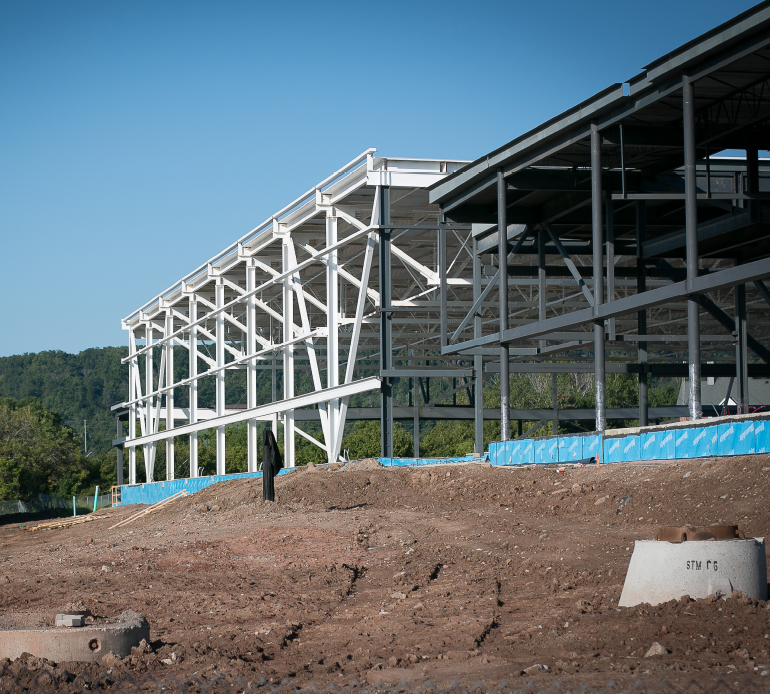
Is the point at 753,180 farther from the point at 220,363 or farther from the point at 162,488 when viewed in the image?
the point at 162,488

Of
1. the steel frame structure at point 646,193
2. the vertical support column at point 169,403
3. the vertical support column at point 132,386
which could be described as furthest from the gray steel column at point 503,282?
the vertical support column at point 132,386

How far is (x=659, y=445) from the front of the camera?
1961cm

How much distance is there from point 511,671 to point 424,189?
2866cm

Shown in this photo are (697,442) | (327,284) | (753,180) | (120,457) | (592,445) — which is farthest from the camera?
(120,457)

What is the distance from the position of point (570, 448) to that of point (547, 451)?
116 centimetres

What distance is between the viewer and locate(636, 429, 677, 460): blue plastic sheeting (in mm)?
19250

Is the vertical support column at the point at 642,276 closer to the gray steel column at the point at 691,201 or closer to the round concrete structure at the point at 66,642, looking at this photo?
the gray steel column at the point at 691,201

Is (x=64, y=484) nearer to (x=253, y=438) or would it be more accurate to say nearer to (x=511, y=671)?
(x=253, y=438)

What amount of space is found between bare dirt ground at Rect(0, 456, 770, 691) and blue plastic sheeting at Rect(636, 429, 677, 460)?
22.3 inches

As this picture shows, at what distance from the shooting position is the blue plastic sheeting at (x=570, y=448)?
2259 cm

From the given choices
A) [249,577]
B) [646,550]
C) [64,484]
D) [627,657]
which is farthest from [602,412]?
[64,484]

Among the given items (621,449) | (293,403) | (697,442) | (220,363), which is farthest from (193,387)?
(697,442)

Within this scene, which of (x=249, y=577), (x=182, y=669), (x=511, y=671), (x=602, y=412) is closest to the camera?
(x=511, y=671)

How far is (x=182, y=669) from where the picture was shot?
8.65m
